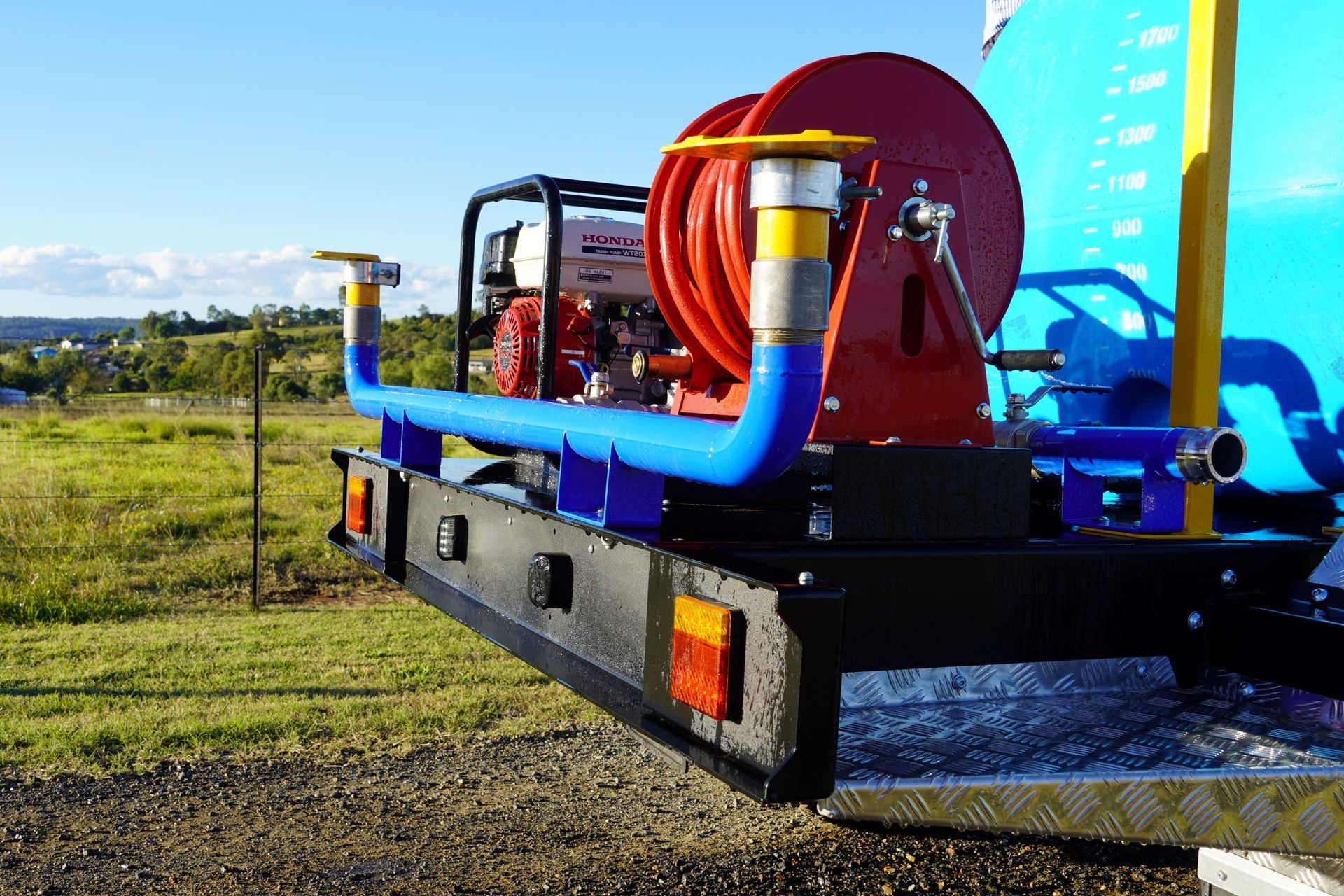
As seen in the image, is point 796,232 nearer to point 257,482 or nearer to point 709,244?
point 709,244

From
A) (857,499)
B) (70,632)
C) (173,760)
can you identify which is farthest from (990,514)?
(70,632)

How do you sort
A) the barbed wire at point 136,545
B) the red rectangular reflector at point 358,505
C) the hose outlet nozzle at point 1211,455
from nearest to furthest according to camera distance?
1. the hose outlet nozzle at point 1211,455
2. the red rectangular reflector at point 358,505
3. the barbed wire at point 136,545

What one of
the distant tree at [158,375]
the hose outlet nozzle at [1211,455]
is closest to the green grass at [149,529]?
the hose outlet nozzle at [1211,455]

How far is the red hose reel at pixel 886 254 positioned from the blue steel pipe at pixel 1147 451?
0.27m

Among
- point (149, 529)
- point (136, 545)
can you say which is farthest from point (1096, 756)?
point (149, 529)

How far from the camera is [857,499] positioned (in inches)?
89.4

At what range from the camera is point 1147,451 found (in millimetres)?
2607

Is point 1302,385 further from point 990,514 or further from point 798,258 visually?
point 798,258

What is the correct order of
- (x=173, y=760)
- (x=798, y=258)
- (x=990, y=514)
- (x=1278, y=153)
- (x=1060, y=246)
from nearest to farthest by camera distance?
(x=798, y=258), (x=990, y=514), (x=1278, y=153), (x=1060, y=246), (x=173, y=760)

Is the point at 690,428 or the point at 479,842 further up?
the point at 690,428

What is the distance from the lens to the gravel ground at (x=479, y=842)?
3.33 metres

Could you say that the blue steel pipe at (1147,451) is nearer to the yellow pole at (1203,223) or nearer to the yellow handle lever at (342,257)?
the yellow pole at (1203,223)

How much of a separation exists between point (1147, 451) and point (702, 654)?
3.99ft

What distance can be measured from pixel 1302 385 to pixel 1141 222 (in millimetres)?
592
